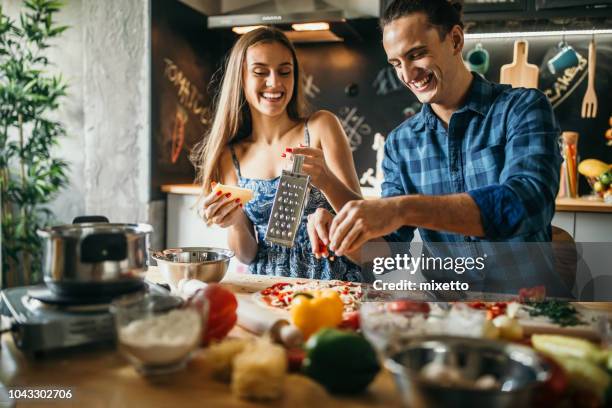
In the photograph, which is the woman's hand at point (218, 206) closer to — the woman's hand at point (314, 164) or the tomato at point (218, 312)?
the woman's hand at point (314, 164)

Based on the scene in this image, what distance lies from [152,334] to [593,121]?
10.6 ft

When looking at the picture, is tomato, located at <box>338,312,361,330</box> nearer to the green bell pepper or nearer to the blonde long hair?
the green bell pepper

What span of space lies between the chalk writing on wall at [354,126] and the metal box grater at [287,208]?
7.42ft

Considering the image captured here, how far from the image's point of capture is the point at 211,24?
3.34 meters

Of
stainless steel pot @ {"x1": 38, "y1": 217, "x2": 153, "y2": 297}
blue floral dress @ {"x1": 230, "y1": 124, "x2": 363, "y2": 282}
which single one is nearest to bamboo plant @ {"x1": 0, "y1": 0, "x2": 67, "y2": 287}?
blue floral dress @ {"x1": 230, "y1": 124, "x2": 363, "y2": 282}

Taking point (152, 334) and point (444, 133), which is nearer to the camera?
point (152, 334)

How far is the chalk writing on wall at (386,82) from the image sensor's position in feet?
11.8

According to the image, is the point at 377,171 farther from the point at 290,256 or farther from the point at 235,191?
the point at 235,191

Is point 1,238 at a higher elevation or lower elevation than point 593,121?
lower

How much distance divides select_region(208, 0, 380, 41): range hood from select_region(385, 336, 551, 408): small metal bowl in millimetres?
2657

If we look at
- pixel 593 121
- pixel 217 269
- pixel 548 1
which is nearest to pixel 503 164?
pixel 217 269

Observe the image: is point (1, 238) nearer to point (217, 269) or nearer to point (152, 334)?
point (217, 269)

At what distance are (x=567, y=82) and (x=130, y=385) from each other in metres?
3.27

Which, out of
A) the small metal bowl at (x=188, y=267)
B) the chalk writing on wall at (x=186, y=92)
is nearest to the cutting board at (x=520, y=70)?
the chalk writing on wall at (x=186, y=92)
